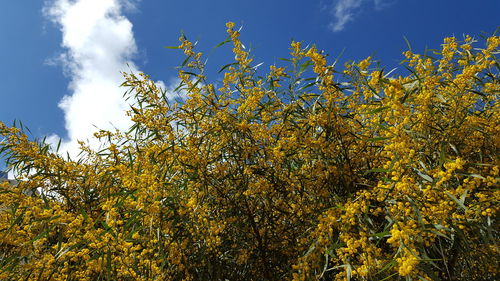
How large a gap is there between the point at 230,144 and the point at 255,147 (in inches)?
8.9

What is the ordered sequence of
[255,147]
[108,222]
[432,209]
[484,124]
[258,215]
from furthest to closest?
[258,215]
[255,147]
[484,124]
[108,222]
[432,209]

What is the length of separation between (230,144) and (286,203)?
64 cm

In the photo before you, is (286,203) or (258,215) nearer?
(286,203)

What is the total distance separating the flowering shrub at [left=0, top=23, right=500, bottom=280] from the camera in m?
2.07

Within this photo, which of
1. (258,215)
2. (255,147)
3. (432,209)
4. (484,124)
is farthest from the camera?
(258,215)

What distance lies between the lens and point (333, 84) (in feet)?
8.27

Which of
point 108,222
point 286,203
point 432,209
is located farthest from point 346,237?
point 108,222

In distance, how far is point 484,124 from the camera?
93.7 inches

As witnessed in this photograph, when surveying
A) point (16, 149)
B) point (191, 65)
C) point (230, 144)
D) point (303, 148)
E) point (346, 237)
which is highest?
point (191, 65)

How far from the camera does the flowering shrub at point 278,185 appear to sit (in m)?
2.07

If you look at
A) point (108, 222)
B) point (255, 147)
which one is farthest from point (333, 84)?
point (108, 222)

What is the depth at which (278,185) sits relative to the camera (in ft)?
8.68

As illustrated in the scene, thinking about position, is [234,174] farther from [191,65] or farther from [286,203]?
[191,65]

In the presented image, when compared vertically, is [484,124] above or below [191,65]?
below
